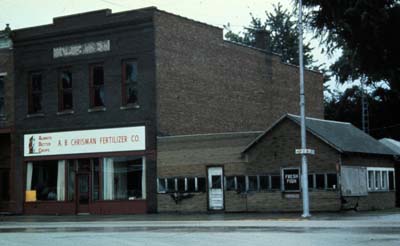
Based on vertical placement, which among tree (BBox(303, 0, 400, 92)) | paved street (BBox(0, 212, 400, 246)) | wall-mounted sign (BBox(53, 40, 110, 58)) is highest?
wall-mounted sign (BBox(53, 40, 110, 58))

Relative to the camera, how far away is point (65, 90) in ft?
134

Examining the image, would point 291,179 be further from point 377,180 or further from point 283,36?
point 283,36

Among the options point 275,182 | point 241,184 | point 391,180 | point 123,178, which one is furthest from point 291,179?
point 123,178

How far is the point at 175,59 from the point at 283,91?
1180 centimetres

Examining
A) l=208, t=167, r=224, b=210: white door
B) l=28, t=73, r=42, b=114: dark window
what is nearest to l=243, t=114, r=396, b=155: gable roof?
l=208, t=167, r=224, b=210: white door

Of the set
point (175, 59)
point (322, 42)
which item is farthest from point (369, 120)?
point (322, 42)

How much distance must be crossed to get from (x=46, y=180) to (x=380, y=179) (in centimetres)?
1799

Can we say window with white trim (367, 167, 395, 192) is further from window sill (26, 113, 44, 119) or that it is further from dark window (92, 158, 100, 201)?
window sill (26, 113, 44, 119)

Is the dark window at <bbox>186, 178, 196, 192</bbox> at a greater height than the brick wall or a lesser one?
lesser

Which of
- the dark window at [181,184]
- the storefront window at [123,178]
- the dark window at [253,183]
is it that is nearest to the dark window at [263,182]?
the dark window at [253,183]

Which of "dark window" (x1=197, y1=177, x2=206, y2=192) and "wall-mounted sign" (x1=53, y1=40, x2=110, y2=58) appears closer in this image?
"dark window" (x1=197, y1=177, x2=206, y2=192)

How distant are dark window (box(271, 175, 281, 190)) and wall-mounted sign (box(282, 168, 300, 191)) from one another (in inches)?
11.3

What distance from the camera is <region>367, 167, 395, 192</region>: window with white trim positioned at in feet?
120

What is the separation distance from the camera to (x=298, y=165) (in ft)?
111
